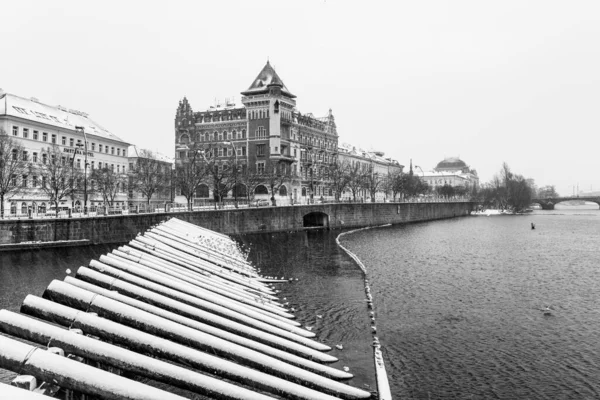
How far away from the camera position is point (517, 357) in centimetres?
1848

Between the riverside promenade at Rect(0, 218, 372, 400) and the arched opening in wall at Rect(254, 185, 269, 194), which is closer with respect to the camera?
the riverside promenade at Rect(0, 218, 372, 400)

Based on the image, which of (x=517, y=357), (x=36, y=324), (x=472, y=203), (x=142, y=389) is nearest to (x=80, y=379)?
(x=142, y=389)

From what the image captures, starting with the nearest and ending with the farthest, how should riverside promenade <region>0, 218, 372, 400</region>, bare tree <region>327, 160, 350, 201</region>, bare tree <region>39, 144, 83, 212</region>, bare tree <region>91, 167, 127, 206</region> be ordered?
riverside promenade <region>0, 218, 372, 400</region> → bare tree <region>39, 144, 83, 212</region> → bare tree <region>91, 167, 127, 206</region> → bare tree <region>327, 160, 350, 201</region>

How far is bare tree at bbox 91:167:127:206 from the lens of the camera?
7938 cm

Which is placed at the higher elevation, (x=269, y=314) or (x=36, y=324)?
(x=36, y=324)

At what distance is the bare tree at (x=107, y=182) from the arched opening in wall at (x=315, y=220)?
1321 inches

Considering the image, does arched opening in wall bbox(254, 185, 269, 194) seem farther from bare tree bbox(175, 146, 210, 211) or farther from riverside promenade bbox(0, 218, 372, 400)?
riverside promenade bbox(0, 218, 372, 400)

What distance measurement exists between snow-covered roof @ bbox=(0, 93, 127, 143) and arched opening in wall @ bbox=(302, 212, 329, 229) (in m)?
41.4

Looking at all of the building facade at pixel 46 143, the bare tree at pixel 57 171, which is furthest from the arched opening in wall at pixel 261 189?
the bare tree at pixel 57 171

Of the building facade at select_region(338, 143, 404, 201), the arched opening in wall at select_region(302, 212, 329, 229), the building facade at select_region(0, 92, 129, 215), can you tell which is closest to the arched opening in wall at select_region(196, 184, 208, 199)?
the building facade at select_region(0, 92, 129, 215)

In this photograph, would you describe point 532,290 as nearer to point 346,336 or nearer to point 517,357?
point 517,357

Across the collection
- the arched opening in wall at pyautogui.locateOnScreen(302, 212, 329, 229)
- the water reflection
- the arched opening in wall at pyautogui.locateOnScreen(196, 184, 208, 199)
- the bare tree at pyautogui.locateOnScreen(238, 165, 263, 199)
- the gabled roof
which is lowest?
the water reflection

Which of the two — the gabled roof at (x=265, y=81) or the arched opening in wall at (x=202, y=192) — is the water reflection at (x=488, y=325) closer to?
the arched opening in wall at (x=202, y=192)

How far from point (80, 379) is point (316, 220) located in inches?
3314
